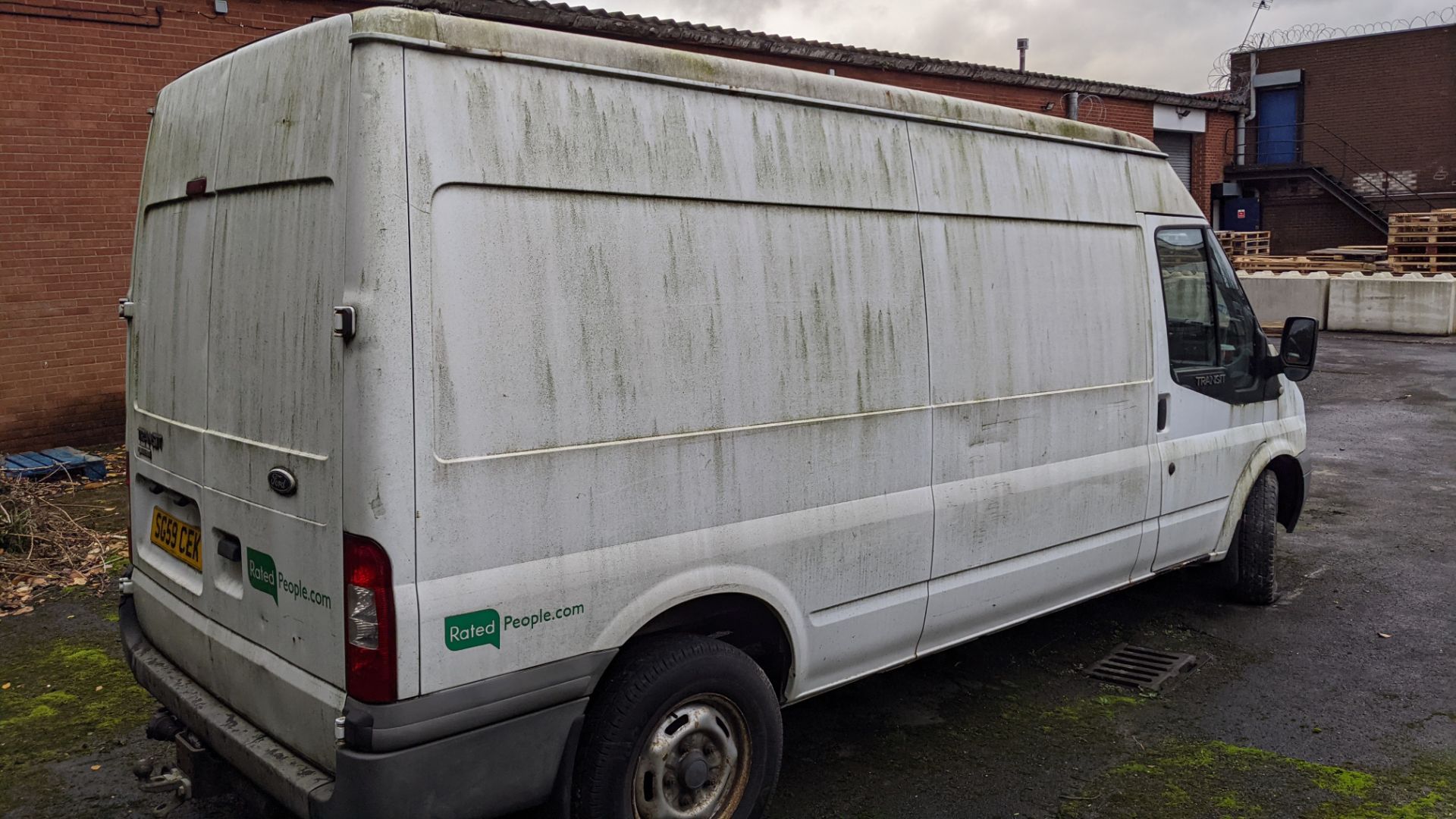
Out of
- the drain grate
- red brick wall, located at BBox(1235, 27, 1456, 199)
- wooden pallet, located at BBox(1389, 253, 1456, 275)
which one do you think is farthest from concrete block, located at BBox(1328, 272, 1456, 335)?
the drain grate

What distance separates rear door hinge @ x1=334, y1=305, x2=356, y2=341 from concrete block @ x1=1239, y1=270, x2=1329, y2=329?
21646 millimetres

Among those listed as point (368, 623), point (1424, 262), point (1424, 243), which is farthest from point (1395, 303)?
point (368, 623)

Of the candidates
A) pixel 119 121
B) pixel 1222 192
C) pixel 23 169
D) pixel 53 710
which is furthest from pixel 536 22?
pixel 1222 192

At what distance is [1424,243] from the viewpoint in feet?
70.8

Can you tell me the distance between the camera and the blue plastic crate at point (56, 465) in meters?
8.55

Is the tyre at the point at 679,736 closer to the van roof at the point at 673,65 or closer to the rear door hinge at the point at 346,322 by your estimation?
the rear door hinge at the point at 346,322

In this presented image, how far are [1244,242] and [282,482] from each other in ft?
94.5

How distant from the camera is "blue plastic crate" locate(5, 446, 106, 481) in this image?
8547 mm

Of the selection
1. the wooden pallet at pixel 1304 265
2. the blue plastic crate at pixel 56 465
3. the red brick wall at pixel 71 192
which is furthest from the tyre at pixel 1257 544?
the wooden pallet at pixel 1304 265

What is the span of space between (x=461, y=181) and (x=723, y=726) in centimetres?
180

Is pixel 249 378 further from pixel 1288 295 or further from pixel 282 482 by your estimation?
pixel 1288 295

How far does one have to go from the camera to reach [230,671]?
10.8ft

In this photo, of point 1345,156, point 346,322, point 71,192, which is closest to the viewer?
point 346,322

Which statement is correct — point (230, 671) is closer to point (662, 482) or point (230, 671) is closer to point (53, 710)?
point (662, 482)
